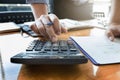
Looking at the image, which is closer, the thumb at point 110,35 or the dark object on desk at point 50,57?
the dark object on desk at point 50,57

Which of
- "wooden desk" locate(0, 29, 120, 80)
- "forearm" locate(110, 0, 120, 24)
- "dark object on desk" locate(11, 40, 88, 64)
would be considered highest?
"forearm" locate(110, 0, 120, 24)

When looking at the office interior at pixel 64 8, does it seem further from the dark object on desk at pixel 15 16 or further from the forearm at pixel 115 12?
the forearm at pixel 115 12

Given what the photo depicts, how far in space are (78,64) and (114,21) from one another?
534 mm

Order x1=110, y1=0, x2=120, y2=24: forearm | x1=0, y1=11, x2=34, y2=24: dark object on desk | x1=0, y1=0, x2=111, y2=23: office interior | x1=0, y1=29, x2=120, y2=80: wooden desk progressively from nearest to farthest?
x1=0, y1=29, x2=120, y2=80: wooden desk, x1=110, y1=0, x2=120, y2=24: forearm, x1=0, y1=11, x2=34, y2=24: dark object on desk, x1=0, y1=0, x2=111, y2=23: office interior

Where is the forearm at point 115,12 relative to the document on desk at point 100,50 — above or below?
above

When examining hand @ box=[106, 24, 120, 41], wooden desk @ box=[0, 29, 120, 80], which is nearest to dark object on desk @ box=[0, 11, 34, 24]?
hand @ box=[106, 24, 120, 41]

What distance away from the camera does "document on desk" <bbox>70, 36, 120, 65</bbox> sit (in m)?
0.45

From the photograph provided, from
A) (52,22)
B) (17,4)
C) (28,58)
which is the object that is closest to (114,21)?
(52,22)

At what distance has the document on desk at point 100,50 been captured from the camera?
45 cm

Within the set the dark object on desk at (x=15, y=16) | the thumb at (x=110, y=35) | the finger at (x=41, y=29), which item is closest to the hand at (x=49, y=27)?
the finger at (x=41, y=29)

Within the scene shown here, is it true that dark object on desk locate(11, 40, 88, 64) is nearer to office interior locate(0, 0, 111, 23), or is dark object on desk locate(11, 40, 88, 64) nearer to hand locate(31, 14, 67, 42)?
hand locate(31, 14, 67, 42)

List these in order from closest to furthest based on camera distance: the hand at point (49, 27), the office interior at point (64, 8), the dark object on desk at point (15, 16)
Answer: the hand at point (49, 27)
the dark object on desk at point (15, 16)
the office interior at point (64, 8)

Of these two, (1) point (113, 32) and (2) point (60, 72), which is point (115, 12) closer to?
(1) point (113, 32)

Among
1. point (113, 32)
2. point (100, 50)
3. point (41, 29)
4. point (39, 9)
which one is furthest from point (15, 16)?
point (100, 50)
